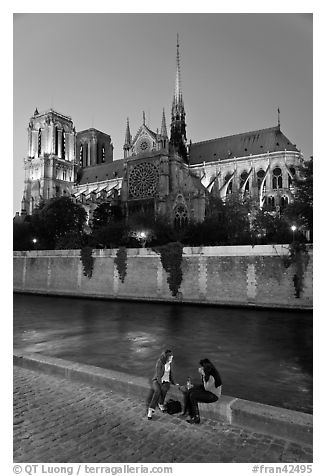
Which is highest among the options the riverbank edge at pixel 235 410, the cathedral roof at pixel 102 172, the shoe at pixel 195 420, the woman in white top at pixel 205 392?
the cathedral roof at pixel 102 172

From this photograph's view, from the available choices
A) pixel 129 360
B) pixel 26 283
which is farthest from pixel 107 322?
pixel 26 283

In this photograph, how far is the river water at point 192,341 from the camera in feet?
25.6

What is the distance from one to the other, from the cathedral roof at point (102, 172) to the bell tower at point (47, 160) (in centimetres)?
242

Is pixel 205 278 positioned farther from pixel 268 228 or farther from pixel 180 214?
pixel 180 214

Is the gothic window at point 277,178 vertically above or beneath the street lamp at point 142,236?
above

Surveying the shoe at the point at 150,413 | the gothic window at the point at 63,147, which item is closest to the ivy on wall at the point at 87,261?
the shoe at the point at 150,413

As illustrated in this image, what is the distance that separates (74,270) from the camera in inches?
972

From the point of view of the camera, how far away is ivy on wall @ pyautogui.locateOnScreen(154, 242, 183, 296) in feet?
65.7

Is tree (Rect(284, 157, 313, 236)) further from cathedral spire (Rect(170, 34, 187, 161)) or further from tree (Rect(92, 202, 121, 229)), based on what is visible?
cathedral spire (Rect(170, 34, 187, 161))

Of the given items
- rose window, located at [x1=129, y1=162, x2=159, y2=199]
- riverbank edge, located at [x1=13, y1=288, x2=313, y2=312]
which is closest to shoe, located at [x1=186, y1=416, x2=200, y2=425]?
riverbank edge, located at [x1=13, y1=288, x2=313, y2=312]

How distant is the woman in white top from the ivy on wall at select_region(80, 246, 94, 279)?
19711mm

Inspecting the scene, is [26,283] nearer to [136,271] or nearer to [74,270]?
[74,270]

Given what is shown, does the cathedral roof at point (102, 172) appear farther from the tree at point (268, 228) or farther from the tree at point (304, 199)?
the tree at point (304, 199)
